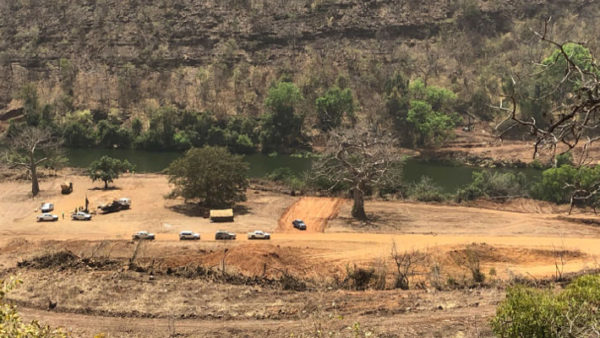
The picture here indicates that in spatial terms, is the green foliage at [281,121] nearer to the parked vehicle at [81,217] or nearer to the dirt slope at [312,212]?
the dirt slope at [312,212]

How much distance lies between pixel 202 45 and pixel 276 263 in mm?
93694

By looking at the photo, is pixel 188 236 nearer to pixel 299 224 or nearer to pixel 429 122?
pixel 299 224

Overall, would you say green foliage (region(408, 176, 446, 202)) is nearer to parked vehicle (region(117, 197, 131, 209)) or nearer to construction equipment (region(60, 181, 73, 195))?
parked vehicle (region(117, 197, 131, 209))

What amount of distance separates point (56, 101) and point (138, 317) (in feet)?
304

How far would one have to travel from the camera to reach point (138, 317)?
2378 cm

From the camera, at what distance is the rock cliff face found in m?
107

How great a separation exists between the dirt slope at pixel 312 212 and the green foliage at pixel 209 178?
5.80 m

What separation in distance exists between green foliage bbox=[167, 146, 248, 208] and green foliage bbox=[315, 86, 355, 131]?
42845mm

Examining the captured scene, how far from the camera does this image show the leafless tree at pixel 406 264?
29281 mm

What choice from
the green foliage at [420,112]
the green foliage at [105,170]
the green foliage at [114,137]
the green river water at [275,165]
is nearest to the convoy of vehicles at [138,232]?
the green foliage at [105,170]

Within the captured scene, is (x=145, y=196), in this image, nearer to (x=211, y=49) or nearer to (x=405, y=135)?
(x=405, y=135)

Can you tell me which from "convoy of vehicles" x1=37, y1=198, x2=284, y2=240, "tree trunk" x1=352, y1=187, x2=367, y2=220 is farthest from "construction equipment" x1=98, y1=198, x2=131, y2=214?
"tree trunk" x1=352, y1=187, x2=367, y2=220

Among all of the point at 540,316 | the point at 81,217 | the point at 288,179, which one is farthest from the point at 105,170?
the point at 540,316

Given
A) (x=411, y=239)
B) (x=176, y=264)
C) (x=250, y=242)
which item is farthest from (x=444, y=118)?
(x=176, y=264)
